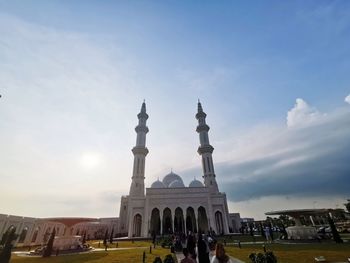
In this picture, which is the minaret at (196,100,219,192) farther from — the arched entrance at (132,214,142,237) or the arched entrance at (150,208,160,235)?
the arched entrance at (132,214,142,237)

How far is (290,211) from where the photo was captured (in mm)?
24875

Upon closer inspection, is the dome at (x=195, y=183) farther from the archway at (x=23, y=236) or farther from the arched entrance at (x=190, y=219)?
the archway at (x=23, y=236)

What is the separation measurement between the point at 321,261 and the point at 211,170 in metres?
34.5

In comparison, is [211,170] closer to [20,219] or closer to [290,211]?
[290,211]

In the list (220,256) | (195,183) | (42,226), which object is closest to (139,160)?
(195,183)

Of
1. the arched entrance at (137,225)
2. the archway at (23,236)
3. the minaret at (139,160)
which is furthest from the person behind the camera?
the minaret at (139,160)

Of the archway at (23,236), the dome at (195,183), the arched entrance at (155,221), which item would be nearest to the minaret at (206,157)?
the dome at (195,183)

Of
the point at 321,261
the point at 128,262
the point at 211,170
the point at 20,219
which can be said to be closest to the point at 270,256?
the point at 321,261

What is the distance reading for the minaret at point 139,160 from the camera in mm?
41875

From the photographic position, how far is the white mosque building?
3881 cm

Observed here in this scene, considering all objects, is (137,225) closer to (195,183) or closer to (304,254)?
(195,183)

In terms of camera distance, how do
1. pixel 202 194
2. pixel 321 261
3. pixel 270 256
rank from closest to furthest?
pixel 270 256, pixel 321 261, pixel 202 194

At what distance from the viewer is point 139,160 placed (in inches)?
1732

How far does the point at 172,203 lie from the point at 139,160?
1153cm
